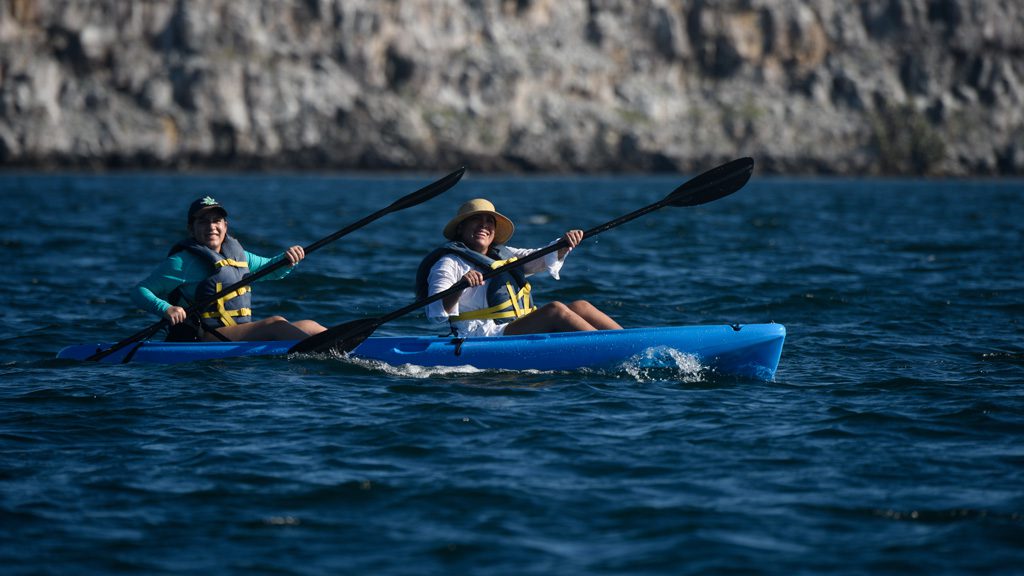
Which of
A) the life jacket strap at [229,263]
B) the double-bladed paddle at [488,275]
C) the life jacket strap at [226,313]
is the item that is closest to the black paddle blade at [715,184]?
the double-bladed paddle at [488,275]

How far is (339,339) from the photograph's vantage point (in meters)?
9.55

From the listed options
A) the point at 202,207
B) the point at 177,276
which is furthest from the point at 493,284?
the point at 177,276

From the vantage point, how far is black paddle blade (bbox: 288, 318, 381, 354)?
31.1ft

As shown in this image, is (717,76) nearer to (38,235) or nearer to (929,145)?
(929,145)

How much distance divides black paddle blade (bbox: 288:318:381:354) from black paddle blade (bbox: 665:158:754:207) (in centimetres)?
288

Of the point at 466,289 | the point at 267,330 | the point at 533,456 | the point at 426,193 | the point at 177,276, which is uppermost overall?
the point at 426,193

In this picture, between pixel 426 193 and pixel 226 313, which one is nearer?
pixel 226 313

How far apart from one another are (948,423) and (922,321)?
5034 millimetres

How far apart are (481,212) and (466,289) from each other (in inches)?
25.2

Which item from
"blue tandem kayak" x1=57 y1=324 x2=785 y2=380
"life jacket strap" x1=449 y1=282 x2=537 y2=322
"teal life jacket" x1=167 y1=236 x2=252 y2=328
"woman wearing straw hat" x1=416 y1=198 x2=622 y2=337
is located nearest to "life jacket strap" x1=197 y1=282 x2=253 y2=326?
"teal life jacket" x1=167 y1=236 x2=252 y2=328

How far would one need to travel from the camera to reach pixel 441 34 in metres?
86.6

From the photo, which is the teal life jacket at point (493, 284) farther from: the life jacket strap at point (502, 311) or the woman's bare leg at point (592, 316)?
the woman's bare leg at point (592, 316)

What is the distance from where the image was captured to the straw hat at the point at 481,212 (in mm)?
9273

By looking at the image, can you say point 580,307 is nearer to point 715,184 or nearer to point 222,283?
point 715,184
